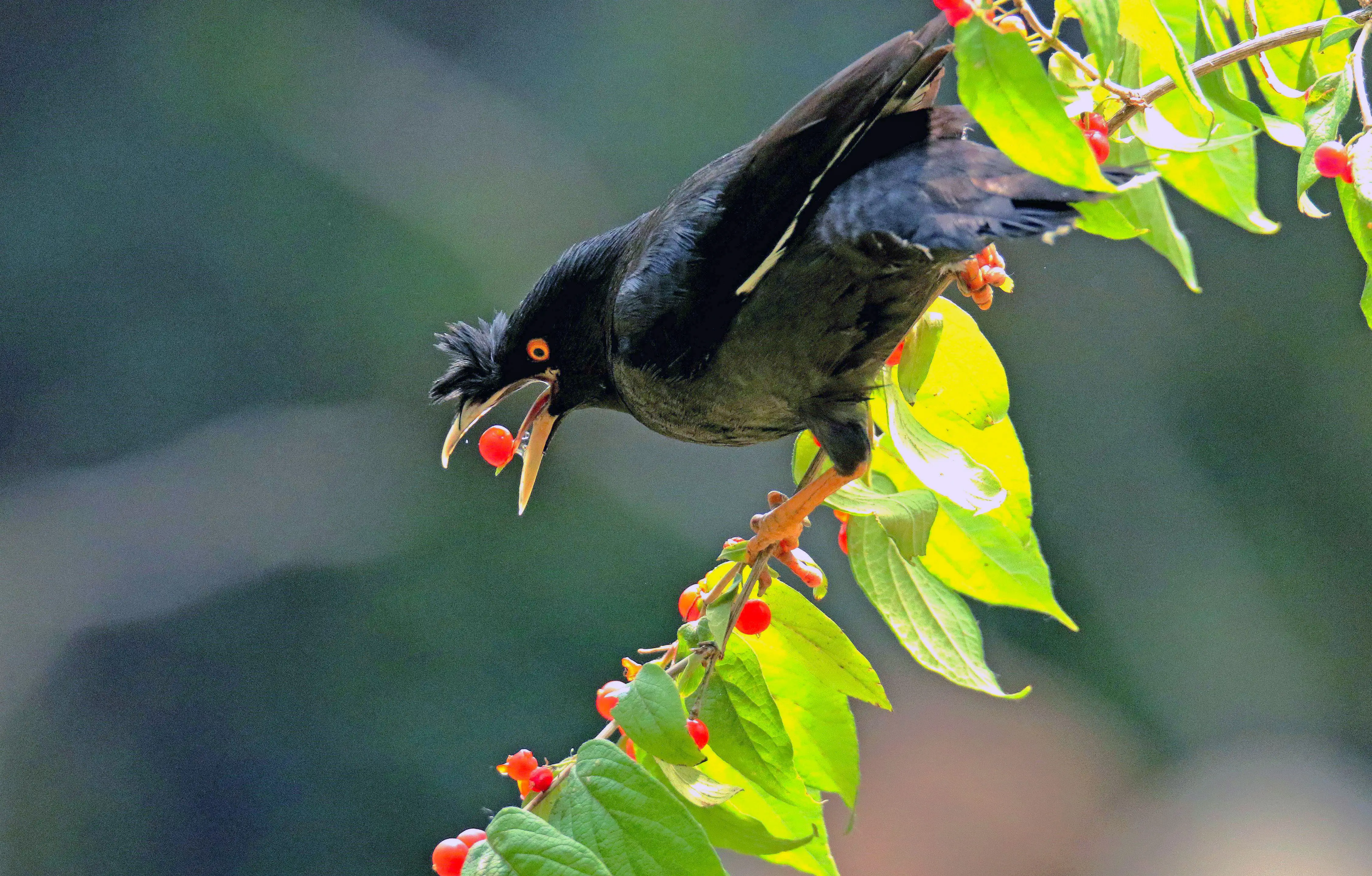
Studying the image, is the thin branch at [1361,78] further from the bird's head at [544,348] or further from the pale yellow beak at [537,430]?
the pale yellow beak at [537,430]

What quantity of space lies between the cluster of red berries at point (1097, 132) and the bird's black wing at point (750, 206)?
21 cm

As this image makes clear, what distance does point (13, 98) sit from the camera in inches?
147

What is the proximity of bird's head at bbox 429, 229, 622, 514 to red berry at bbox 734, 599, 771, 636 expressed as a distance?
681 millimetres

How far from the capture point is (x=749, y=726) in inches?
38.8

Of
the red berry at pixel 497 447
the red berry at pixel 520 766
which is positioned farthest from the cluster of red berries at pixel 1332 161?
the red berry at pixel 497 447

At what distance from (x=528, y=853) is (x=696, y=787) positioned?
0.19 m

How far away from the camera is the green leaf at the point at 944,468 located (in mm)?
921

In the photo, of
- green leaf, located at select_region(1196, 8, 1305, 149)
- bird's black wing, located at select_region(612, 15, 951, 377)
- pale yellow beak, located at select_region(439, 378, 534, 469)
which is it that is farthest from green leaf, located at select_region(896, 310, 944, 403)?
pale yellow beak, located at select_region(439, 378, 534, 469)

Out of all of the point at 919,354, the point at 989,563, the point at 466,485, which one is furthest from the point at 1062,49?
the point at 466,485

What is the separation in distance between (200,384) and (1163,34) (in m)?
3.56

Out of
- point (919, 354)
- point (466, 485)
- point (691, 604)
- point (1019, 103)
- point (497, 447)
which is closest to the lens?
point (1019, 103)

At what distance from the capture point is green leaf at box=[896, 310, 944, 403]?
112cm

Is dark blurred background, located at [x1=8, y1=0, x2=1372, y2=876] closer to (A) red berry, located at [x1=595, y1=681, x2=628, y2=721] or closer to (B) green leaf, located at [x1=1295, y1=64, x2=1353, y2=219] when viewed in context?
(A) red berry, located at [x1=595, y1=681, x2=628, y2=721]

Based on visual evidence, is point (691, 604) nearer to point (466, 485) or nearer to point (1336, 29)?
point (1336, 29)
